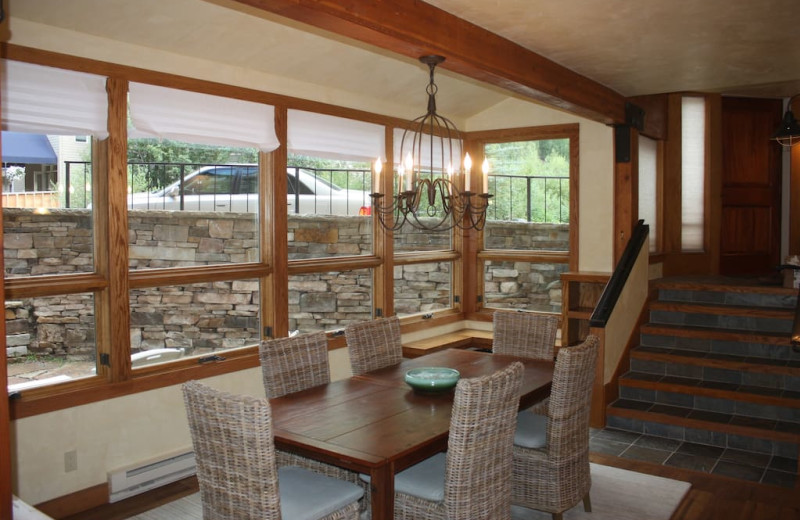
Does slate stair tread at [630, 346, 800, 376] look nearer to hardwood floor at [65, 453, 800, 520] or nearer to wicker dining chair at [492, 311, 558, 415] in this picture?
hardwood floor at [65, 453, 800, 520]

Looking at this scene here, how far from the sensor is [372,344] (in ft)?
13.5

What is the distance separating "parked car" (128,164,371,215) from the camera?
13.9 ft

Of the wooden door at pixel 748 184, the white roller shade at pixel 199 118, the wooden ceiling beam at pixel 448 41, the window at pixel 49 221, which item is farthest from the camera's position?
the wooden door at pixel 748 184

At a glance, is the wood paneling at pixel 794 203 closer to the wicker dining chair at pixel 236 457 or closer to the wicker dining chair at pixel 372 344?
the wicker dining chair at pixel 372 344

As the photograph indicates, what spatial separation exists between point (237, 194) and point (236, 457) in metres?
2.58

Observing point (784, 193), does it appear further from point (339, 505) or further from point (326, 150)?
point (339, 505)

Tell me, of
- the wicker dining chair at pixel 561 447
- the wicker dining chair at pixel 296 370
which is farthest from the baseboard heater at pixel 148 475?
the wicker dining chair at pixel 561 447

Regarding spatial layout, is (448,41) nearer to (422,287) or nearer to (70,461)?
(70,461)

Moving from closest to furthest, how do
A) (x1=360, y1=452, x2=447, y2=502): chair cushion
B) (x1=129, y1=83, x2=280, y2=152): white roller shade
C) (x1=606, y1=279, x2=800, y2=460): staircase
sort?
1. (x1=360, y1=452, x2=447, y2=502): chair cushion
2. (x1=129, y1=83, x2=280, y2=152): white roller shade
3. (x1=606, y1=279, x2=800, y2=460): staircase

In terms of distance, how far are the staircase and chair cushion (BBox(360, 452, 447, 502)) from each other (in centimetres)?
248

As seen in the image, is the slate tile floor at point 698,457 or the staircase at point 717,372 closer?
the slate tile floor at point 698,457

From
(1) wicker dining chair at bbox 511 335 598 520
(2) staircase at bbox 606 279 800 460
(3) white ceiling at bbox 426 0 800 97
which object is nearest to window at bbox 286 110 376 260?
(3) white ceiling at bbox 426 0 800 97

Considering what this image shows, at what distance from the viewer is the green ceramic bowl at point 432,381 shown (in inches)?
132

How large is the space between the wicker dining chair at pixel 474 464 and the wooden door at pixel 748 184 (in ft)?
17.9
